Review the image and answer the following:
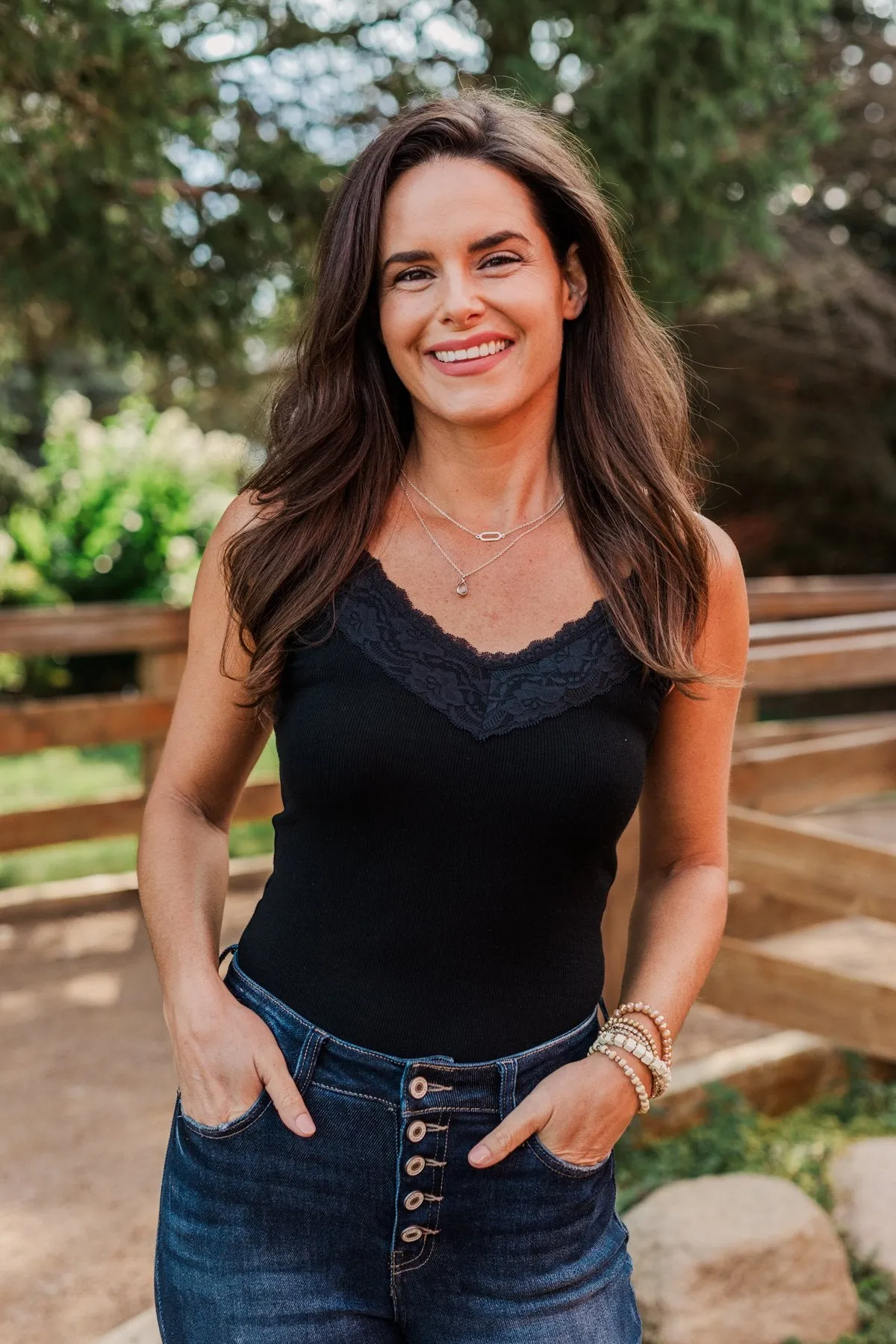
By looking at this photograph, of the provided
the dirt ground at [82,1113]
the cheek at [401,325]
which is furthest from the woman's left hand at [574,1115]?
the dirt ground at [82,1113]

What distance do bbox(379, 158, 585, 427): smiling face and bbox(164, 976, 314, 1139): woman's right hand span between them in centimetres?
77

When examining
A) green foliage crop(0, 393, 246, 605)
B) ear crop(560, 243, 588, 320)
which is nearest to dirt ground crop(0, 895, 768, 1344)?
ear crop(560, 243, 588, 320)

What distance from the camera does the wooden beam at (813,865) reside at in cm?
315

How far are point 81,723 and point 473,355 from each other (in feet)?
13.6

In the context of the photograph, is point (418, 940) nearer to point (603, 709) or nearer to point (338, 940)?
point (338, 940)

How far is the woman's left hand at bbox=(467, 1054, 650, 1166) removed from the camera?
1.44m

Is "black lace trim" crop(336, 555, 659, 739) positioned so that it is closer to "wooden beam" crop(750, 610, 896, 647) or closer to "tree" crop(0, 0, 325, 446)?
"wooden beam" crop(750, 610, 896, 647)

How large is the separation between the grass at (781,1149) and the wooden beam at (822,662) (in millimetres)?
1126

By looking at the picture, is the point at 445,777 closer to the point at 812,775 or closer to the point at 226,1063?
the point at 226,1063

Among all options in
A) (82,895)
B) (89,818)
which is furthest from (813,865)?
(82,895)

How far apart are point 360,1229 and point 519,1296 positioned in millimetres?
193

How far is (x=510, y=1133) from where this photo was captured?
1.44 meters

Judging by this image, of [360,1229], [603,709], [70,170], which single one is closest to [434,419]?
[603,709]

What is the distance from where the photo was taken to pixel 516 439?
1.76m
